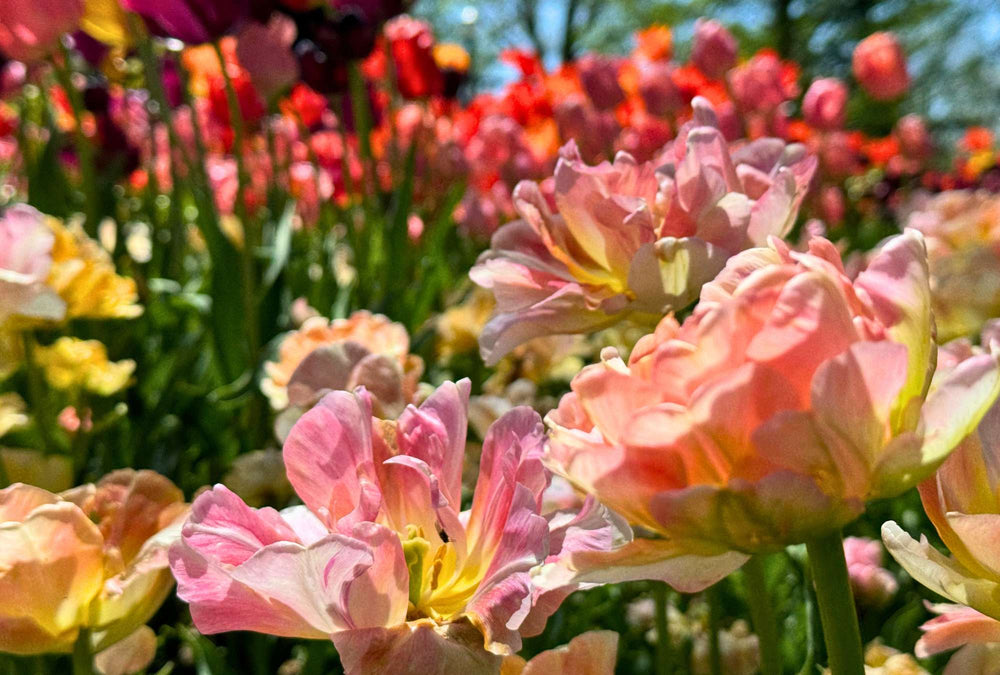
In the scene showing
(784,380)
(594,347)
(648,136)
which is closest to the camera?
(784,380)

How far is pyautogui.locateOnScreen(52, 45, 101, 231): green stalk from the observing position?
1157mm

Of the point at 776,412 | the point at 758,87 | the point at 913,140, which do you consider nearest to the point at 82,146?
the point at 776,412

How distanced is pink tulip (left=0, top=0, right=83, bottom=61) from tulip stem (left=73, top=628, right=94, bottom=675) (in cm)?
81

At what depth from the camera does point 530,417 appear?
1.01 feet

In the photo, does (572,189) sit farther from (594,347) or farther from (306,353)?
(594,347)

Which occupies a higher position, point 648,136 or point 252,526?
point 648,136

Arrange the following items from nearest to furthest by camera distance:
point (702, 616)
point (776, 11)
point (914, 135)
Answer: point (702, 616)
point (914, 135)
point (776, 11)

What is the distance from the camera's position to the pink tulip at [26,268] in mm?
631

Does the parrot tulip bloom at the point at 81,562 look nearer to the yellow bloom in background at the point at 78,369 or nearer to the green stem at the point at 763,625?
the green stem at the point at 763,625

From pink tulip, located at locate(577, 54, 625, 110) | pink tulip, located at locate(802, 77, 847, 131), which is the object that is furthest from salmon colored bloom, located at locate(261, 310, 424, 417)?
pink tulip, located at locate(802, 77, 847, 131)

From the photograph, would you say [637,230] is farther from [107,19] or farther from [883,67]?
[883,67]

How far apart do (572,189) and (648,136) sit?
155 cm

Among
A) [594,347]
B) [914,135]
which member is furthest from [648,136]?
[914,135]

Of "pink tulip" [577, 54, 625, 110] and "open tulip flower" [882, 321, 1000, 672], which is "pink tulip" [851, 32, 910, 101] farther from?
"open tulip flower" [882, 321, 1000, 672]
